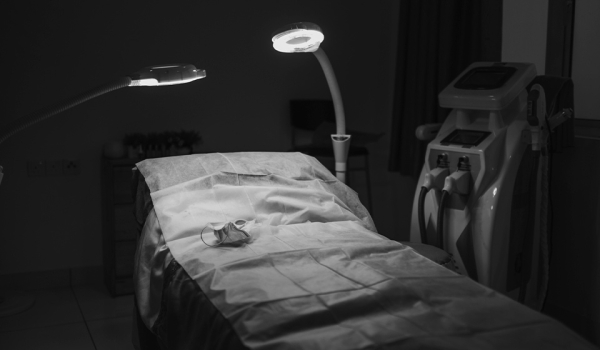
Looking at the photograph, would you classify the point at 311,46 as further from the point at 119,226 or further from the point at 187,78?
the point at 119,226

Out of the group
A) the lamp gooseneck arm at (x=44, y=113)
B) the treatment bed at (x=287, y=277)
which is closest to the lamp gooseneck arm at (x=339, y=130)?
the treatment bed at (x=287, y=277)

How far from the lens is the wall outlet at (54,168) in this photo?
3.46m

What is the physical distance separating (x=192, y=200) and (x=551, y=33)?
2090 millimetres

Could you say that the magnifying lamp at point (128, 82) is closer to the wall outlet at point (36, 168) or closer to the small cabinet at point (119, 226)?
the small cabinet at point (119, 226)

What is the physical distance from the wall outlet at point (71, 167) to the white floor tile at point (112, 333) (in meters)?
0.97

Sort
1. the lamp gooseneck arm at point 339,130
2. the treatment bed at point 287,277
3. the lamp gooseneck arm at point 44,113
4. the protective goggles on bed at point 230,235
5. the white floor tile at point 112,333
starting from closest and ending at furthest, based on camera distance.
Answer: the treatment bed at point 287,277, the lamp gooseneck arm at point 44,113, the protective goggles on bed at point 230,235, the lamp gooseneck arm at point 339,130, the white floor tile at point 112,333

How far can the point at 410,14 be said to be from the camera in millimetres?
3949

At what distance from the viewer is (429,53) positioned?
370cm

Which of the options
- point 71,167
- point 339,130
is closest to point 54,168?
point 71,167

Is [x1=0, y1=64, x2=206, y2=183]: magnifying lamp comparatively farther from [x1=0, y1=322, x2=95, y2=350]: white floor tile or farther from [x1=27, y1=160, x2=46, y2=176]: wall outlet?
[x1=27, y1=160, x2=46, y2=176]: wall outlet

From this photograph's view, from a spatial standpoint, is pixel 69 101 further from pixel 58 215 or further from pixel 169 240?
pixel 58 215

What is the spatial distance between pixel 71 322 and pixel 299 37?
1807 millimetres

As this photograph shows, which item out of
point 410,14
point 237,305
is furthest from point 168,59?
point 237,305

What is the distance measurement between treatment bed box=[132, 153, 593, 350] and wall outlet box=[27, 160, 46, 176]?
1.21 m
